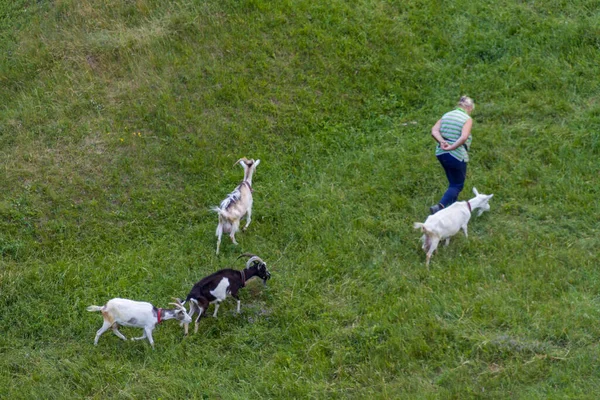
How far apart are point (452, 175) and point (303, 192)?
2466 mm

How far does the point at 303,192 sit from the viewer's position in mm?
11680

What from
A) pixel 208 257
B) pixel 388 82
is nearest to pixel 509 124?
pixel 388 82

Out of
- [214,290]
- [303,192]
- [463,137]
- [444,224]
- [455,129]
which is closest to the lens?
[214,290]

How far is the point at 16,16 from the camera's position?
1550cm

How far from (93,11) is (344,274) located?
8531 millimetres

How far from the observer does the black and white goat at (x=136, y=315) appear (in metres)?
8.71

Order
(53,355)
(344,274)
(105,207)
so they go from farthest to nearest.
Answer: (105,207) < (344,274) < (53,355)

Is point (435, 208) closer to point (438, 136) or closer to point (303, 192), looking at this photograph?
point (438, 136)

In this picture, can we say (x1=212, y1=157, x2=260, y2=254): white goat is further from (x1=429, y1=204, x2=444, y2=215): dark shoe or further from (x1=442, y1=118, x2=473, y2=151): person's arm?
(x1=442, y1=118, x2=473, y2=151): person's arm

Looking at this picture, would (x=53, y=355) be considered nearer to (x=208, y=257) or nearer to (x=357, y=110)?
(x=208, y=257)

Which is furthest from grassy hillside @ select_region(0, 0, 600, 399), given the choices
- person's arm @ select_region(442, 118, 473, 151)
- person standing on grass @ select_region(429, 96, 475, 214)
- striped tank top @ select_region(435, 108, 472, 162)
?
person's arm @ select_region(442, 118, 473, 151)

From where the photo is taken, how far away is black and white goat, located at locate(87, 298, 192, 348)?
343 inches

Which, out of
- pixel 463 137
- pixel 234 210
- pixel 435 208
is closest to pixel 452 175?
pixel 435 208

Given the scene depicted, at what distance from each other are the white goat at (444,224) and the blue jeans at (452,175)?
0.27 m
